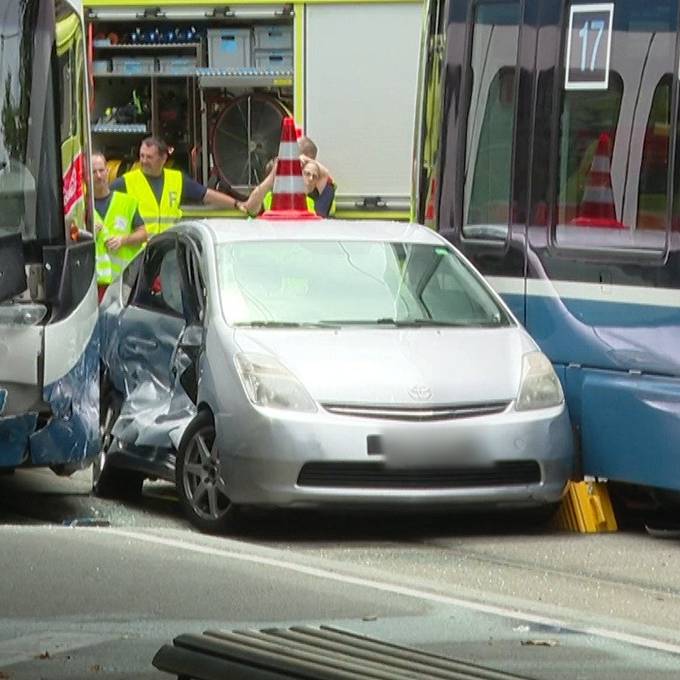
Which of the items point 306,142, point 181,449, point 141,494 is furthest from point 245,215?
point 181,449

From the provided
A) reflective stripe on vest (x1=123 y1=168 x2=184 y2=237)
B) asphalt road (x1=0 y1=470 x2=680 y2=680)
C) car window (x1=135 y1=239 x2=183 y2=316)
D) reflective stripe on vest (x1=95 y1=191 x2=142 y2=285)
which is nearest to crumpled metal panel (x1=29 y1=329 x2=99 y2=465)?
asphalt road (x1=0 y1=470 x2=680 y2=680)

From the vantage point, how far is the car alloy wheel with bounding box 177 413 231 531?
36.7ft

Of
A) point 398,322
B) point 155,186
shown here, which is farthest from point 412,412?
point 155,186

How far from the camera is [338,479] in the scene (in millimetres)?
10812

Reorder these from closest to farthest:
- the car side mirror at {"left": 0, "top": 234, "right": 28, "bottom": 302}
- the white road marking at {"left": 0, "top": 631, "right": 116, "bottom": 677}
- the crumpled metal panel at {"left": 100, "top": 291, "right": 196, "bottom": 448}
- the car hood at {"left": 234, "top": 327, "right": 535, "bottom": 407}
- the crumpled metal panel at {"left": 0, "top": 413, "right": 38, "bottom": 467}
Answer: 1. the white road marking at {"left": 0, "top": 631, "right": 116, "bottom": 677}
2. the car hood at {"left": 234, "top": 327, "right": 535, "bottom": 407}
3. the crumpled metal panel at {"left": 0, "top": 413, "right": 38, "bottom": 467}
4. the car side mirror at {"left": 0, "top": 234, "right": 28, "bottom": 302}
5. the crumpled metal panel at {"left": 100, "top": 291, "right": 196, "bottom": 448}

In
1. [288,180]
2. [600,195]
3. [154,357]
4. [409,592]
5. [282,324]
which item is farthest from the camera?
[288,180]

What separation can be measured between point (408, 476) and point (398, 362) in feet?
1.85

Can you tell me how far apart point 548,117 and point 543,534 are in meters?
2.16

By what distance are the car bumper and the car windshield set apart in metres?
0.83

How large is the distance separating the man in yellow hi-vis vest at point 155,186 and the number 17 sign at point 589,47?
21.1 feet

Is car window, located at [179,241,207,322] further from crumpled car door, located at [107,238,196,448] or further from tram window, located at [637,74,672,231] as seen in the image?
tram window, located at [637,74,672,231]

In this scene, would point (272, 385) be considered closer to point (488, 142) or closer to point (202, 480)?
point (202, 480)

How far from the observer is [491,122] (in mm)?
12484

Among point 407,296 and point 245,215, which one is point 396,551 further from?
point 245,215
